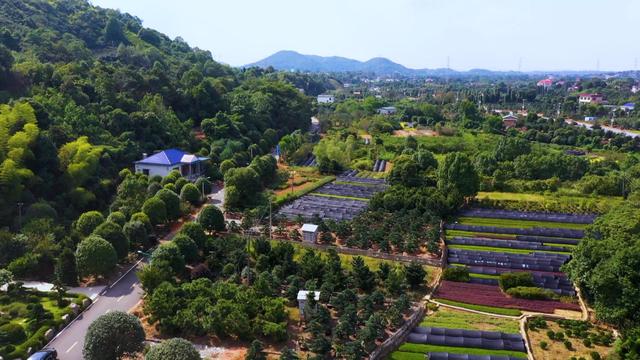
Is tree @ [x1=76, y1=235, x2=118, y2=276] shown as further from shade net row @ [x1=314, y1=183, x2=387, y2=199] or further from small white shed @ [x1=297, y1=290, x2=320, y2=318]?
shade net row @ [x1=314, y1=183, x2=387, y2=199]

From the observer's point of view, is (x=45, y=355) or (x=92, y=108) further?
(x=92, y=108)

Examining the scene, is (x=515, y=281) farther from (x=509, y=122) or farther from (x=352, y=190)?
(x=509, y=122)

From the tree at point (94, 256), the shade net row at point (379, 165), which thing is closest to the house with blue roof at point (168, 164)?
the tree at point (94, 256)

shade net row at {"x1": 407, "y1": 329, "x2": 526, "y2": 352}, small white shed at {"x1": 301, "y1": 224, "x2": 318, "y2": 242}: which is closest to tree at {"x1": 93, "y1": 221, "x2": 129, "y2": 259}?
small white shed at {"x1": 301, "y1": 224, "x2": 318, "y2": 242}

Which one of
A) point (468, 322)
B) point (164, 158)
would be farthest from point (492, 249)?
point (164, 158)

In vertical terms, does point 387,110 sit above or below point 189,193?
below

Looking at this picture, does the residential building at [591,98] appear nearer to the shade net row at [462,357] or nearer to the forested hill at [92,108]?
the forested hill at [92,108]
